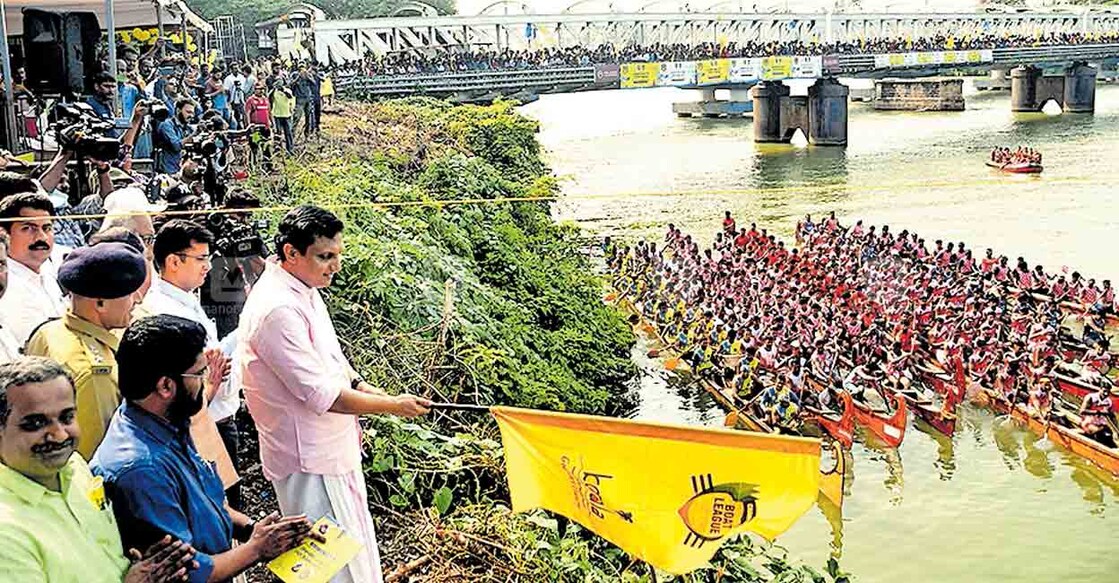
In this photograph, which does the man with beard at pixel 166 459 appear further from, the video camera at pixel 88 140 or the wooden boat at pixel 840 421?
the wooden boat at pixel 840 421

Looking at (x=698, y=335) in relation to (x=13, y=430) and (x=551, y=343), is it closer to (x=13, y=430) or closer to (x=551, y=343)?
(x=551, y=343)

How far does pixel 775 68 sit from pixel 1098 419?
2896 centimetres

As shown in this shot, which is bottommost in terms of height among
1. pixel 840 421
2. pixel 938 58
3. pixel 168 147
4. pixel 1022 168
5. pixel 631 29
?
pixel 840 421

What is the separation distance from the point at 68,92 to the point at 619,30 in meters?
39.0

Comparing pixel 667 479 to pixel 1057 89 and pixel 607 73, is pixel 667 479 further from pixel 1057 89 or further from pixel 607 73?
pixel 1057 89

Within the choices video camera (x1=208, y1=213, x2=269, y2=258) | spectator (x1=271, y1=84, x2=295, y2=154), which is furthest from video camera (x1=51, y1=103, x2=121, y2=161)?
spectator (x1=271, y1=84, x2=295, y2=154)

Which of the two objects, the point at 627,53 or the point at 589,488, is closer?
the point at 589,488

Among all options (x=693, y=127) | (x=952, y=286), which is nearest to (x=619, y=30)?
(x=693, y=127)

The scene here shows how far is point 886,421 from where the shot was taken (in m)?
10.9

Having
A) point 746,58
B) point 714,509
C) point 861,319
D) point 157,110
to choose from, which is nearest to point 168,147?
point 157,110

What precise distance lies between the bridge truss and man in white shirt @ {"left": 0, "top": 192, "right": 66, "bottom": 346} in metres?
29.8

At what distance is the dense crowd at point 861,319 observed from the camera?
38.0ft

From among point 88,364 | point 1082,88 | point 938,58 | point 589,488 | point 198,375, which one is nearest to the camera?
point 198,375

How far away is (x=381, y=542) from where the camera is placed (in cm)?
487
